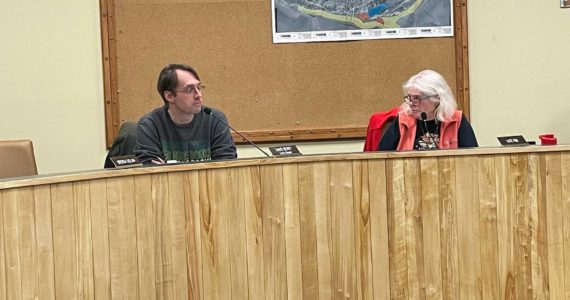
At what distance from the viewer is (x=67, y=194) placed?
2857 millimetres

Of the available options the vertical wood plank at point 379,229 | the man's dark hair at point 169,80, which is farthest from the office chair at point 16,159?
the vertical wood plank at point 379,229

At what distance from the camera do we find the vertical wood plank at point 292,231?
3371 mm

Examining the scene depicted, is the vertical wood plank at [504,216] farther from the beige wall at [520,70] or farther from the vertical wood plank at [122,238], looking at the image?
the beige wall at [520,70]

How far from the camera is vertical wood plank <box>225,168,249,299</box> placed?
10.8 ft

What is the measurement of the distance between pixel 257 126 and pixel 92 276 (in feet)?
7.65

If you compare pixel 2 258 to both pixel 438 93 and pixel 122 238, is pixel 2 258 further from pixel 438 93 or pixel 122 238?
pixel 438 93

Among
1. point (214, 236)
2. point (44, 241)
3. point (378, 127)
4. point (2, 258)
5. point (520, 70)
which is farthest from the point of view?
point (520, 70)

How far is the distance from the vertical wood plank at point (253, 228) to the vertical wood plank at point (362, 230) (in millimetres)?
373

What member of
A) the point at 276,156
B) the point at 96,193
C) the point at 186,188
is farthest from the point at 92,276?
the point at 276,156

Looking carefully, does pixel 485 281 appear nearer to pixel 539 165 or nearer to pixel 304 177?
pixel 539 165

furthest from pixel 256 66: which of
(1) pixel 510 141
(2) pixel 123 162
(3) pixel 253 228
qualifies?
(2) pixel 123 162

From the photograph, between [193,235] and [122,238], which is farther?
[193,235]

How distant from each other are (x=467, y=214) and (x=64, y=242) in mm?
1539

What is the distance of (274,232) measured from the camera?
336 cm
